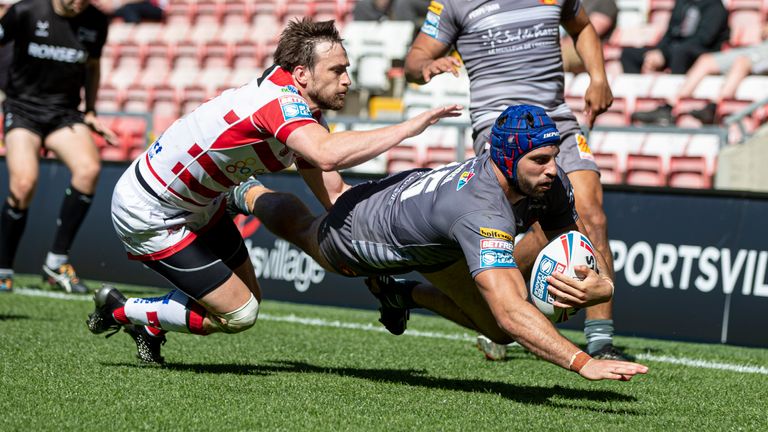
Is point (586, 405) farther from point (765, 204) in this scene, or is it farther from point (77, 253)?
point (77, 253)

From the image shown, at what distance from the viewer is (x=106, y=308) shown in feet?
19.8

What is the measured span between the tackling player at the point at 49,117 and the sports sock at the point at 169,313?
371cm

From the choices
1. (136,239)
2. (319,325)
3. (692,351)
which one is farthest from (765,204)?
(136,239)

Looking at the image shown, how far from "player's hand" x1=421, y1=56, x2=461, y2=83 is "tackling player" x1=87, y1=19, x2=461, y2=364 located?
2.43 ft

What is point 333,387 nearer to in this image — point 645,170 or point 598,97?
point 598,97

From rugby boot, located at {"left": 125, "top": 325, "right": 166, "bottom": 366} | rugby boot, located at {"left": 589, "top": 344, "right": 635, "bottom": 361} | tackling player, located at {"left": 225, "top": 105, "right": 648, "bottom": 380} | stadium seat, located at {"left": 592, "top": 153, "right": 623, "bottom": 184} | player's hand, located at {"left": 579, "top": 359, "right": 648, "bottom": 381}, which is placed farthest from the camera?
stadium seat, located at {"left": 592, "top": 153, "right": 623, "bottom": 184}

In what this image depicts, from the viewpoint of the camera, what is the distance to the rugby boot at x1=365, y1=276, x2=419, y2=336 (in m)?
6.04

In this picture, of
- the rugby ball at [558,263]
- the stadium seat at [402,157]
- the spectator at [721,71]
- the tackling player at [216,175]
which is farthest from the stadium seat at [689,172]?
the rugby ball at [558,263]

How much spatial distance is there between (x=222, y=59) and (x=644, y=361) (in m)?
11.6

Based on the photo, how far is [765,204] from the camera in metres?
8.13

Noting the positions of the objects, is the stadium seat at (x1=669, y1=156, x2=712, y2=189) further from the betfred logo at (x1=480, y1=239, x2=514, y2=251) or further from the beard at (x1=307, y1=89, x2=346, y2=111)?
the betfred logo at (x1=480, y1=239, x2=514, y2=251)

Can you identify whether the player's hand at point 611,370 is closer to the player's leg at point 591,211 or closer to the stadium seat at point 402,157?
the player's leg at point 591,211

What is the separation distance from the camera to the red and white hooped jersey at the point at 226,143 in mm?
5223

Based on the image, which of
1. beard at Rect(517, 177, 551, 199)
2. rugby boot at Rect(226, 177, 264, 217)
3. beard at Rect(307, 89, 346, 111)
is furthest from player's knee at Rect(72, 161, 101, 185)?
beard at Rect(517, 177, 551, 199)
